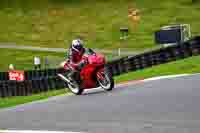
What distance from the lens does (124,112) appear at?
11227 mm

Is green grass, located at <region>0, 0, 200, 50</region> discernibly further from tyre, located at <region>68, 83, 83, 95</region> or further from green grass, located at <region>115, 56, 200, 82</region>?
tyre, located at <region>68, 83, 83, 95</region>

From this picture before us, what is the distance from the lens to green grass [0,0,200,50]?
48.2 meters

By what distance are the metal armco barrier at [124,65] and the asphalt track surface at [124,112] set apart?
27.4 feet

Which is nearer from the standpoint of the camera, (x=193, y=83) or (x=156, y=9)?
(x=193, y=83)

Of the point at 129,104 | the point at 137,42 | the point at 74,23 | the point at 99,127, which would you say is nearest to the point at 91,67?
the point at 129,104

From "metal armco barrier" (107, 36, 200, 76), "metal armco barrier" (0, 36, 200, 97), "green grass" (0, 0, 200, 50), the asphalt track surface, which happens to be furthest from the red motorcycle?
"green grass" (0, 0, 200, 50)

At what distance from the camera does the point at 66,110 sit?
12742 millimetres

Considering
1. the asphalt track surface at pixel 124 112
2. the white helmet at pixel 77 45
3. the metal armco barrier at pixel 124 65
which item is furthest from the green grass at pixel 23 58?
the asphalt track surface at pixel 124 112

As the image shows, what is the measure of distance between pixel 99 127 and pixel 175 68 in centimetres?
1045

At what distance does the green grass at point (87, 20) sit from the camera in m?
48.2

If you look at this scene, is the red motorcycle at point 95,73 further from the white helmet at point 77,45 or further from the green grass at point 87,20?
the green grass at point 87,20

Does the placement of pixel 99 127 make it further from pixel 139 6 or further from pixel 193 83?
pixel 139 6

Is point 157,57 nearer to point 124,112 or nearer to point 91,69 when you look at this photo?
point 91,69

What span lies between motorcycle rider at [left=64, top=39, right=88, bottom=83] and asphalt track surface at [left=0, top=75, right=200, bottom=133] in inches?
45.1
